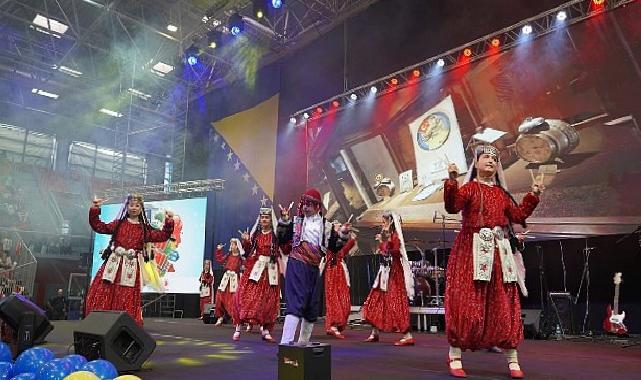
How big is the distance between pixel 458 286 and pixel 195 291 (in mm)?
10302

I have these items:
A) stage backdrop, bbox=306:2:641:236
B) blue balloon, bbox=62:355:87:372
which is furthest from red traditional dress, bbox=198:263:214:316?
blue balloon, bbox=62:355:87:372

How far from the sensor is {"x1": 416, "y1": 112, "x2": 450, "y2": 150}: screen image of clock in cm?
827

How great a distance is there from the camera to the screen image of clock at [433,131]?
326 inches

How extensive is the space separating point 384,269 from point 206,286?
708 centimetres

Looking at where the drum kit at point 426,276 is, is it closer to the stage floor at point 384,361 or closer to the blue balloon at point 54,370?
the stage floor at point 384,361

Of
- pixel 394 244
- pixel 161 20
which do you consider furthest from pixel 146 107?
pixel 394 244

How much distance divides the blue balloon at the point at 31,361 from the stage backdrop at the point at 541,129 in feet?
18.9

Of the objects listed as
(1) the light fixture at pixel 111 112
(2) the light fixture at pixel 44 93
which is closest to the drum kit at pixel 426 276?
(1) the light fixture at pixel 111 112

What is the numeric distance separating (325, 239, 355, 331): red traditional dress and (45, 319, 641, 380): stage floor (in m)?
1.59

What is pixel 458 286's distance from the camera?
3.55 meters

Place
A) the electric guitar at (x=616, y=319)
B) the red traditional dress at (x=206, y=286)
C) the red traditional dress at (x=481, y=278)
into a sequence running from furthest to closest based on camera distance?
the red traditional dress at (x=206, y=286) < the electric guitar at (x=616, y=319) < the red traditional dress at (x=481, y=278)

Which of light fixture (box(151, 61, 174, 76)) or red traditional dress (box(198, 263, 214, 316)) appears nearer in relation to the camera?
red traditional dress (box(198, 263, 214, 316))

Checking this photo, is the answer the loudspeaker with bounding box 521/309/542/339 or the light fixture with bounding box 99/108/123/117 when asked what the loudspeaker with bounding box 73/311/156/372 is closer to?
the loudspeaker with bounding box 521/309/542/339

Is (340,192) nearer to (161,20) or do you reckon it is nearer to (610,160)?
(610,160)
